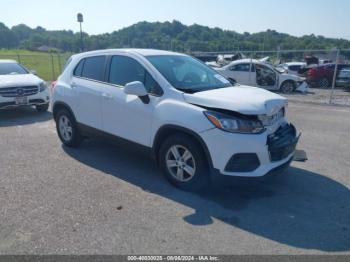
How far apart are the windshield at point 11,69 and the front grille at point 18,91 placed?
1.32m

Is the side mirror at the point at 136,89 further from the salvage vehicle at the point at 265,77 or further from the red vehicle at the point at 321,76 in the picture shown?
the red vehicle at the point at 321,76

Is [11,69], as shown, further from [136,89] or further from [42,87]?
[136,89]

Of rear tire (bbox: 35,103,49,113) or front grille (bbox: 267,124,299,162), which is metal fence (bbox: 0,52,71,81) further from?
front grille (bbox: 267,124,299,162)

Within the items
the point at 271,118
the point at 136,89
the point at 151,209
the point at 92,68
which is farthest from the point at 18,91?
the point at 271,118

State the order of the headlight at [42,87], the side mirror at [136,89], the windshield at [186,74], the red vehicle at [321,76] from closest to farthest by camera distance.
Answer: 1. the side mirror at [136,89]
2. the windshield at [186,74]
3. the headlight at [42,87]
4. the red vehicle at [321,76]

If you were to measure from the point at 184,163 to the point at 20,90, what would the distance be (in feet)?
21.6

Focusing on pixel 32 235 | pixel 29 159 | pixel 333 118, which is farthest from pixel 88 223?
pixel 333 118

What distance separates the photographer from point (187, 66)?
17.6 ft

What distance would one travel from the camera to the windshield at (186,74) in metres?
4.77

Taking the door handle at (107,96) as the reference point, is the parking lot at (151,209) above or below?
below

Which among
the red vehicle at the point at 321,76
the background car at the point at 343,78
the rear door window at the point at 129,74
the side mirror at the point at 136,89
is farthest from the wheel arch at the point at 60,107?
the red vehicle at the point at 321,76

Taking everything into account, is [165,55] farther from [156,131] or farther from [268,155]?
[268,155]

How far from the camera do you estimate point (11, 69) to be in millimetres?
10578

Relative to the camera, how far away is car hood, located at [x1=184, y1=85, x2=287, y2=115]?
13.5ft
